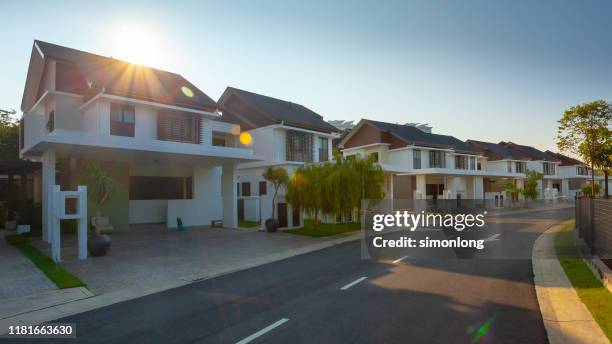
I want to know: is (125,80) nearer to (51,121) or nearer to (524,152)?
(51,121)

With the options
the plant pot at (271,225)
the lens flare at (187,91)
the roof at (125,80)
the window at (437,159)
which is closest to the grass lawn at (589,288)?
the plant pot at (271,225)

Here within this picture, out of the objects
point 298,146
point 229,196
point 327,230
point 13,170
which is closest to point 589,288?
point 327,230

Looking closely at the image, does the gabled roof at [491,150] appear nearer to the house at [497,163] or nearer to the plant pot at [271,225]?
the house at [497,163]

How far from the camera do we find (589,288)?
28.9ft

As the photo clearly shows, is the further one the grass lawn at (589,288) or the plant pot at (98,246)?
the plant pot at (98,246)

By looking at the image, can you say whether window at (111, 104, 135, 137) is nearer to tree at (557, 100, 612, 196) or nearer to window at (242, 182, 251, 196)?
window at (242, 182, 251, 196)

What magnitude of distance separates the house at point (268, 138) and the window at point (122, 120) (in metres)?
10.2

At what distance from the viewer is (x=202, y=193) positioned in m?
26.8

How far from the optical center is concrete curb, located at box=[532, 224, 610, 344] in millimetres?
6238

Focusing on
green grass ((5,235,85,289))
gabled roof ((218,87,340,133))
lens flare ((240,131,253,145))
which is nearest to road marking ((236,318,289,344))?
green grass ((5,235,85,289))

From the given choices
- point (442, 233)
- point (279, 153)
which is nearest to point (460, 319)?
point (442, 233)

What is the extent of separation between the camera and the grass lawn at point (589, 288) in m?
6.79

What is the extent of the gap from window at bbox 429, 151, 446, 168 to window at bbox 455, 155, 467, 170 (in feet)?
13.3

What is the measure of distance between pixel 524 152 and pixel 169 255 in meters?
67.7
